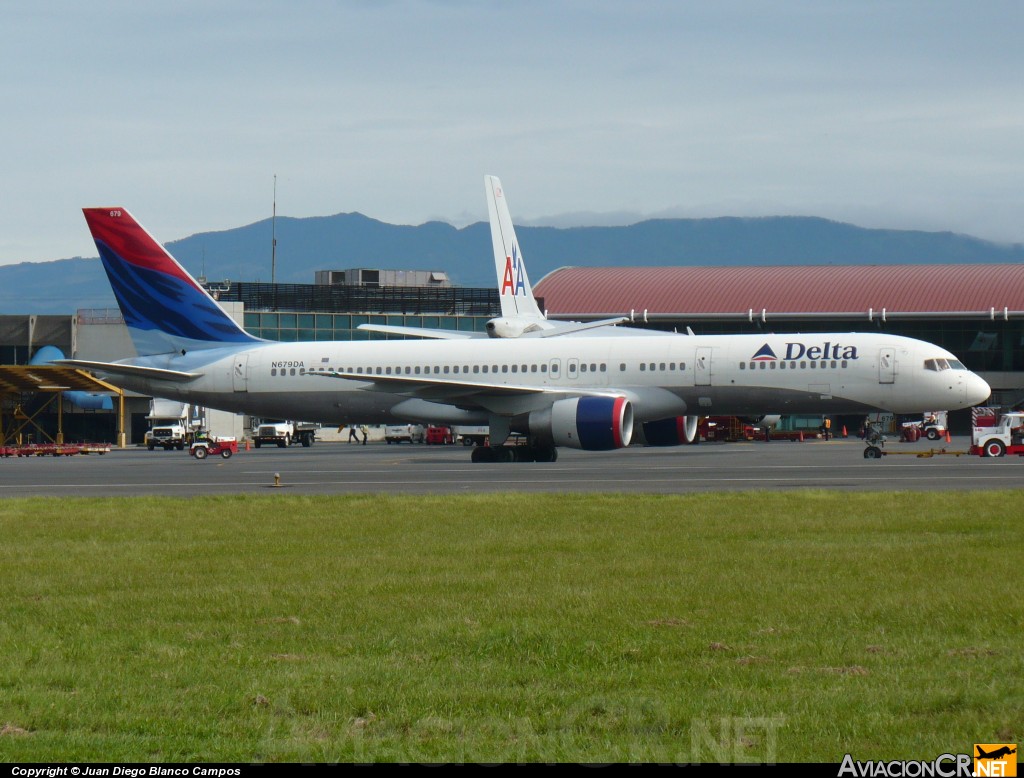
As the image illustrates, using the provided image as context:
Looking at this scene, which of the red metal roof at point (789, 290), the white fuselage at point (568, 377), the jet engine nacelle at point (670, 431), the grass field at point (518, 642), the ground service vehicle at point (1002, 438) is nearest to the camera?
the grass field at point (518, 642)

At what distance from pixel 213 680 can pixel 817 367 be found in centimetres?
3403

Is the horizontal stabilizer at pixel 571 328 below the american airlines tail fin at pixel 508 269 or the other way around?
below

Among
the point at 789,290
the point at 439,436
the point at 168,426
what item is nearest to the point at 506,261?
the point at 439,436

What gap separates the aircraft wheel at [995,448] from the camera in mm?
43375

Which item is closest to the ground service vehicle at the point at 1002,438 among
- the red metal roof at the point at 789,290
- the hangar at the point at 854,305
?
the hangar at the point at 854,305

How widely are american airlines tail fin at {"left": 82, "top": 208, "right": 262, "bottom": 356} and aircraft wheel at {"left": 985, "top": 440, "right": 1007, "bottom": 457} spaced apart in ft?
88.4

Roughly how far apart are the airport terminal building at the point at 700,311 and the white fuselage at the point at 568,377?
41.7 meters

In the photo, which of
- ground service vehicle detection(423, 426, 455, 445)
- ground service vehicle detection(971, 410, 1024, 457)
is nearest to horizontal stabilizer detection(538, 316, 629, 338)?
ground service vehicle detection(423, 426, 455, 445)

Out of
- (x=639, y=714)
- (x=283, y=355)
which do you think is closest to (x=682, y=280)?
(x=283, y=355)

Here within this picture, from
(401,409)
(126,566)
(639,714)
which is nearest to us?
(639,714)

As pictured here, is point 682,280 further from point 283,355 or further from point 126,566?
point 126,566

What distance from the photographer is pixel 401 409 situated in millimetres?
44500

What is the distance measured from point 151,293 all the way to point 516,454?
48.7ft

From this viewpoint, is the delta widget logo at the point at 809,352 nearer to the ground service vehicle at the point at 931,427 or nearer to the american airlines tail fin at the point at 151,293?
the american airlines tail fin at the point at 151,293
